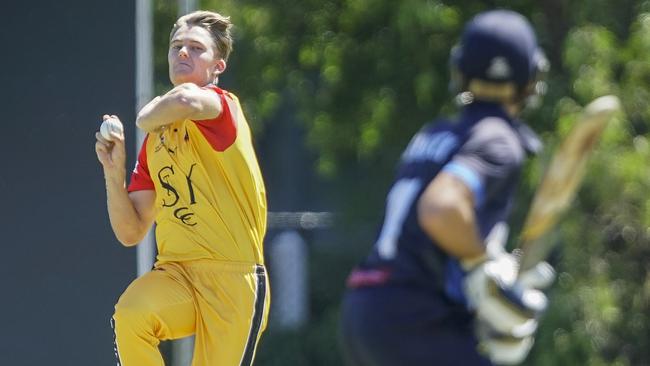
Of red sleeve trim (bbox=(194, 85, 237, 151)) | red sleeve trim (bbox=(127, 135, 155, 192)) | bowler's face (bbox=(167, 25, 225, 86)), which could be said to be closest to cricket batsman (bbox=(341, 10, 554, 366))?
red sleeve trim (bbox=(194, 85, 237, 151))

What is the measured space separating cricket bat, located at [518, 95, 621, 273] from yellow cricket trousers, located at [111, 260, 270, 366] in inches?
69.5

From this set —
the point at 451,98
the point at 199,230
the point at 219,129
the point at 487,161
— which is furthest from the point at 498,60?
the point at 451,98

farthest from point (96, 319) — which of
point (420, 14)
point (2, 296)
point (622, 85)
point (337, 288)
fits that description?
point (337, 288)

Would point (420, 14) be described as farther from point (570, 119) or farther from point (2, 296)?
point (2, 296)

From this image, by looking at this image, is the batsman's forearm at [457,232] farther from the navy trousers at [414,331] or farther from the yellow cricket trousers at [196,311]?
the yellow cricket trousers at [196,311]

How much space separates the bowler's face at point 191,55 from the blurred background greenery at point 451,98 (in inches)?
134

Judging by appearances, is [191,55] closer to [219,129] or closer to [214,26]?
[214,26]

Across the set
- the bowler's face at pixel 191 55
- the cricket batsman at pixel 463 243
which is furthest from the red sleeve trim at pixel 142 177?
the cricket batsman at pixel 463 243

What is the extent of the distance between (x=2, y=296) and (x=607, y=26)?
4437 mm

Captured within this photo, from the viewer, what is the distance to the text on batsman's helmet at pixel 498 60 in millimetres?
3984

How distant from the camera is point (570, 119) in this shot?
8.95 meters

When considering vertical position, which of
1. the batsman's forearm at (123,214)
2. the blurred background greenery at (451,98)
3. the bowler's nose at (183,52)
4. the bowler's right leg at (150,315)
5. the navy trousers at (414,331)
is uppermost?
the bowler's nose at (183,52)

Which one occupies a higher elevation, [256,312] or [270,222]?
[256,312]

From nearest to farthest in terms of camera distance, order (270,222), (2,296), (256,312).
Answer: (256,312), (2,296), (270,222)
